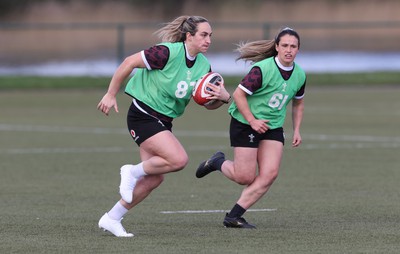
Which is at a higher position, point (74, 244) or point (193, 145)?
point (74, 244)

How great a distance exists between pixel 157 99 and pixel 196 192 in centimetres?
343

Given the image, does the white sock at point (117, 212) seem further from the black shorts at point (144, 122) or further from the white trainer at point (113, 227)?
the black shorts at point (144, 122)

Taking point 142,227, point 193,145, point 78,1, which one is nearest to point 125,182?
point 142,227

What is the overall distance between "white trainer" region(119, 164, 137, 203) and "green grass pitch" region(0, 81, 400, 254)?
35cm

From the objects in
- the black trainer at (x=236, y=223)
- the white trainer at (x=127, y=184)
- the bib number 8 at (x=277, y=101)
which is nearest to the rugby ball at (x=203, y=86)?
the bib number 8 at (x=277, y=101)

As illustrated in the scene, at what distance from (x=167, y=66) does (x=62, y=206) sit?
103 inches

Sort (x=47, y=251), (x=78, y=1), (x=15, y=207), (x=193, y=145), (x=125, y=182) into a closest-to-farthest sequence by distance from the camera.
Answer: (x=47, y=251) < (x=125, y=182) < (x=15, y=207) < (x=193, y=145) < (x=78, y=1)

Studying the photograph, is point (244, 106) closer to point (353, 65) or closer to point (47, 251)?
point (47, 251)

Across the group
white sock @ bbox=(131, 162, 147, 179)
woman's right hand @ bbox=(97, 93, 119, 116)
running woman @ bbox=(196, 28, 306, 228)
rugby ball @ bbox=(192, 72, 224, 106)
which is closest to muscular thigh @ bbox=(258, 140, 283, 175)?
running woman @ bbox=(196, 28, 306, 228)

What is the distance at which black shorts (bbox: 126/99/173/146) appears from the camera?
32.5 ft

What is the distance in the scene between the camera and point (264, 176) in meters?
10.3

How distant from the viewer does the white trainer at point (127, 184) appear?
984 centimetres

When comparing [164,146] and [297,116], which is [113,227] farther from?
[297,116]

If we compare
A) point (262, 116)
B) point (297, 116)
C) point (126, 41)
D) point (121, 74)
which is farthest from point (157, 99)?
point (126, 41)
